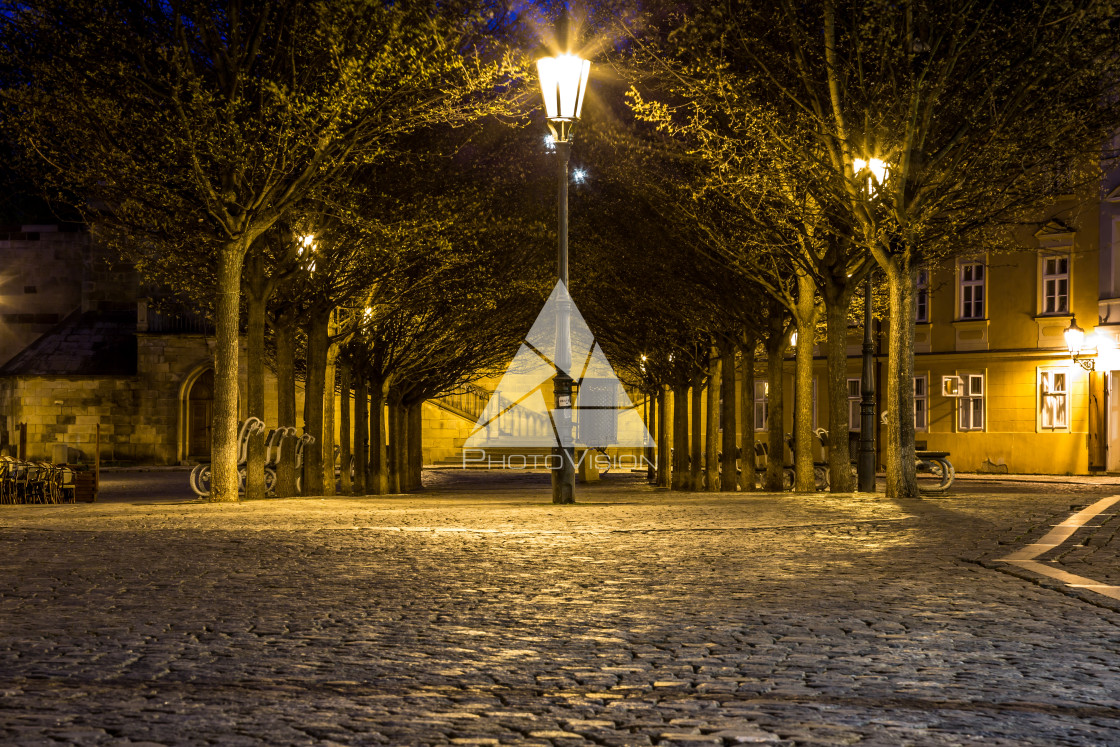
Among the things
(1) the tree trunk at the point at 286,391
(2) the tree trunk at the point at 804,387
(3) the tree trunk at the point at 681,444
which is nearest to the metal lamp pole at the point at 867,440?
(2) the tree trunk at the point at 804,387

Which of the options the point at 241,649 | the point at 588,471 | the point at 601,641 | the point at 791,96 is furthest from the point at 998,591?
the point at 588,471

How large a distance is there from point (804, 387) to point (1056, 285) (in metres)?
20.2

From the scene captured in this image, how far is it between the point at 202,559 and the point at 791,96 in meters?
9.94

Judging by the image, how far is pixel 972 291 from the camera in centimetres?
4025

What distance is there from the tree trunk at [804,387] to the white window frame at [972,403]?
67.5 feet

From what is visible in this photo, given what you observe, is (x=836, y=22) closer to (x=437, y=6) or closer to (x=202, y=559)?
(x=437, y=6)

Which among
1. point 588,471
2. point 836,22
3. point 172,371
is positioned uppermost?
point 836,22

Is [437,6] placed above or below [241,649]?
above

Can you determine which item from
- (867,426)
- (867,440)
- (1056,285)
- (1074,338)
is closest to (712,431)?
(867,440)

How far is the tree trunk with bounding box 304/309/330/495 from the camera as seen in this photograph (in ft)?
77.7

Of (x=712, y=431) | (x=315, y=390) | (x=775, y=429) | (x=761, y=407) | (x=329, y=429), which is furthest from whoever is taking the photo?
(x=761, y=407)

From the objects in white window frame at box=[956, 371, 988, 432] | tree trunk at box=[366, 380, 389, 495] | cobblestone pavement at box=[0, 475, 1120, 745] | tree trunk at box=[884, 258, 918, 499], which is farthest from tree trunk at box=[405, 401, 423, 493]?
cobblestone pavement at box=[0, 475, 1120, 745]

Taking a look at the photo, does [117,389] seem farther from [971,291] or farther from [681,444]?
[971,291]

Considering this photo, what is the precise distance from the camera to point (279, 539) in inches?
429
